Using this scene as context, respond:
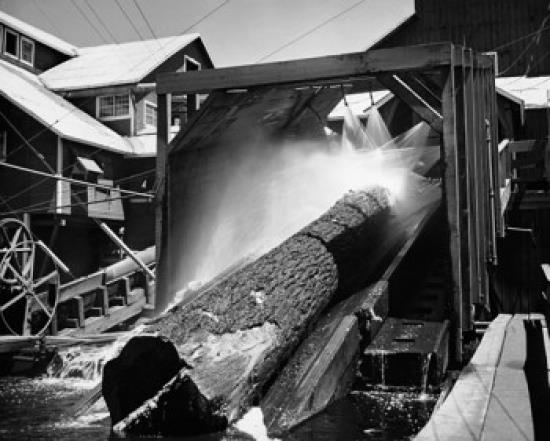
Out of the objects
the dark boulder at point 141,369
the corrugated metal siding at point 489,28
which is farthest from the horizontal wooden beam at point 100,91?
the dark boulder at point 141,369

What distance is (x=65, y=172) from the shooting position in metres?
21.1

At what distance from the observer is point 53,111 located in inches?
854

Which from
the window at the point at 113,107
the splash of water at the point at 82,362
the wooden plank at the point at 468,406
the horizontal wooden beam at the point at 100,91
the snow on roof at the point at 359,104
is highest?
the horizontal wooden beam at the point at 100,91

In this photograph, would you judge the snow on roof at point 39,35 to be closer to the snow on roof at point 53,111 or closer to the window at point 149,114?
the snow on roof at point 53,111

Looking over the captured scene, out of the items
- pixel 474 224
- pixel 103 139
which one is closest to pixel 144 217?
pixel 103 139

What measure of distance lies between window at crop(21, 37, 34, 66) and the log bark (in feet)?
66.8

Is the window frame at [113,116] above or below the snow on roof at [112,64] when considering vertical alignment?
below

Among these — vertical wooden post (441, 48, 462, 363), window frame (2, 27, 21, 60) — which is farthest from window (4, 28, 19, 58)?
vertical wooden post (441, 48, 462, 363)

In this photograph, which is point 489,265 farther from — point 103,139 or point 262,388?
point 103,139

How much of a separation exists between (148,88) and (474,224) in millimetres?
16602

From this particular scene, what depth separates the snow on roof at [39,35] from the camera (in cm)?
2267

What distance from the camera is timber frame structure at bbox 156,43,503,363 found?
6.65m

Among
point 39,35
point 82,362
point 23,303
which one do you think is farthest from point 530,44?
point 82,362

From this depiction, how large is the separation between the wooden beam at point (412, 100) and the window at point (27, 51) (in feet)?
67.9
